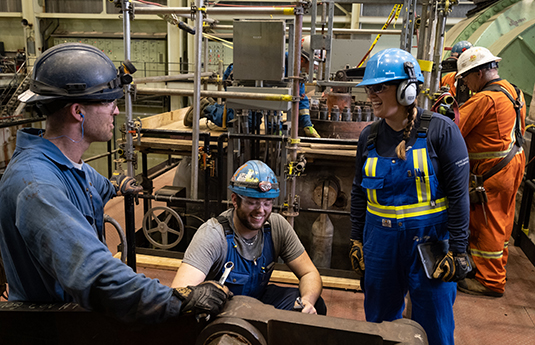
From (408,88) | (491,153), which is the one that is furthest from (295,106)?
(491,153)

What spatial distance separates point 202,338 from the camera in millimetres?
1288

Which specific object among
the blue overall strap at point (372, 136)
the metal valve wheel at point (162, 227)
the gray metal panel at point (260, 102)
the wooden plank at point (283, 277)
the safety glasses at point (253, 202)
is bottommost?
the wooden plank at point (283, 277)

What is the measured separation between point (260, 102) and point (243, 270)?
63.7 inches

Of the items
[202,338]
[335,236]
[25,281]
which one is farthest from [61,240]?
[335,236]

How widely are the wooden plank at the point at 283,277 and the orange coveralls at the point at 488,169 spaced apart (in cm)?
109

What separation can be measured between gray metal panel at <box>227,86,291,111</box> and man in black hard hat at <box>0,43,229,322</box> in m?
1.88

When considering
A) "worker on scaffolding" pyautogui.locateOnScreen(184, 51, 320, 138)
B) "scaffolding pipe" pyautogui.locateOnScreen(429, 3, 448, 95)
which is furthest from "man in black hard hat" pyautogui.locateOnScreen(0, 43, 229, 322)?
"scaffolding pipe" pyautogui.locateOnScreen(429, 3, 448, 95)

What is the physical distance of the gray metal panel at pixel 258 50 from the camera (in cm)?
332

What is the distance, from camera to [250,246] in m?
2.42

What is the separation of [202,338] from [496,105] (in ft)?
9.88

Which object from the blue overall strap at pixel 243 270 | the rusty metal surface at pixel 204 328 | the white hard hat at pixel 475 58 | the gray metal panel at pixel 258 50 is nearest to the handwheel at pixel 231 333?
the rusty metal surface at pixel 204 328

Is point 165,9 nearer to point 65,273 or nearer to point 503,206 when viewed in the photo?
point 65,273

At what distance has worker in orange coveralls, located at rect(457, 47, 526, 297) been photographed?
→ 332cm

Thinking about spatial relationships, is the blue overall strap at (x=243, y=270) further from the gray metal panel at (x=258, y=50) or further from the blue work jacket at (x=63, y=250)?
the gray metal panel at (x=258, y=50)
